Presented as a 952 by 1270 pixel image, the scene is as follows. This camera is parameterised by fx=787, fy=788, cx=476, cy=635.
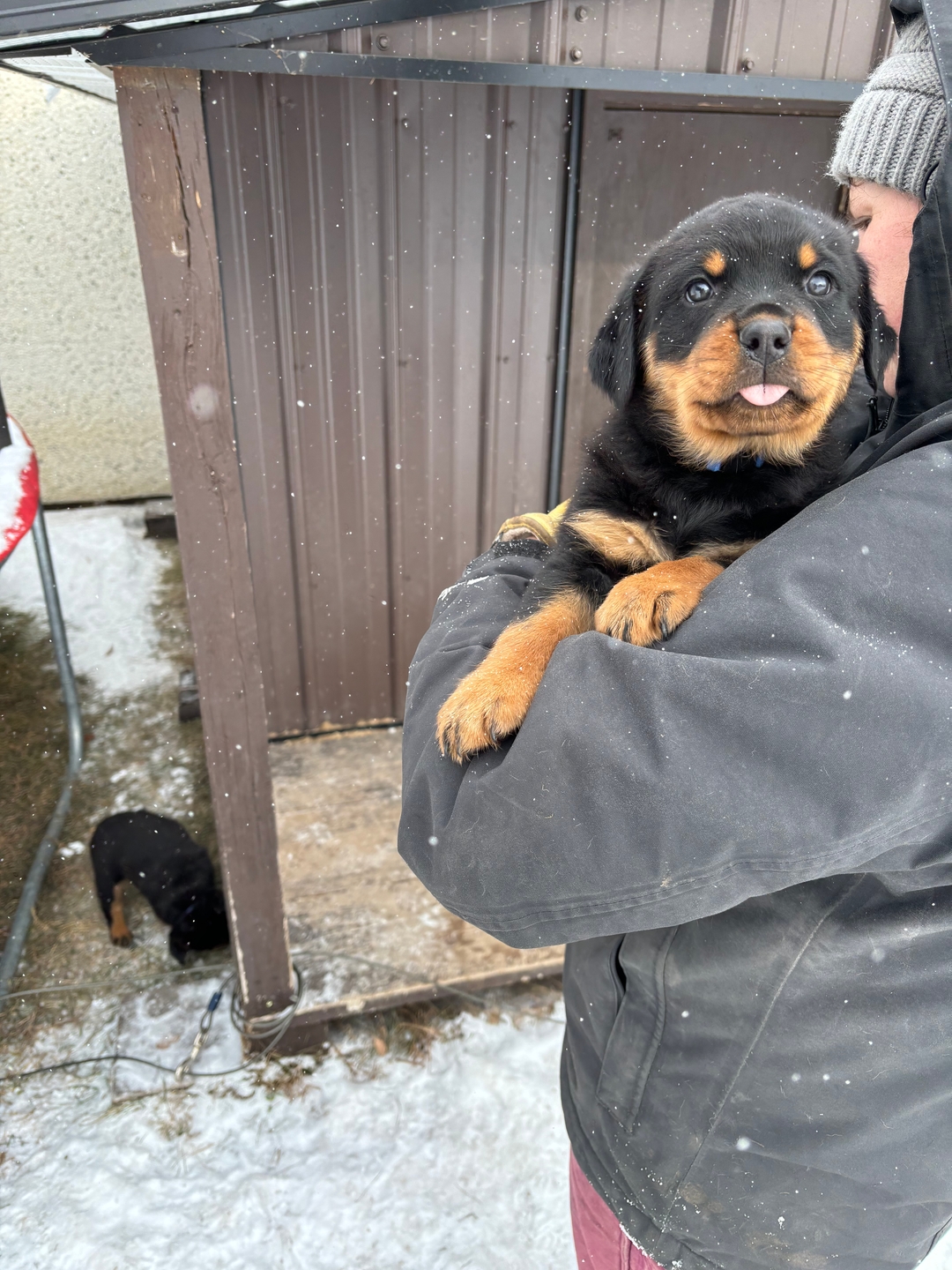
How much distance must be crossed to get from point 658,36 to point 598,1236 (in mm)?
2820

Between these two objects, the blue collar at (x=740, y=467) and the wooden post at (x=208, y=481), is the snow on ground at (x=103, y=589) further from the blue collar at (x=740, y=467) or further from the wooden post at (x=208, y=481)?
the blue collar at (x=740, y=467)

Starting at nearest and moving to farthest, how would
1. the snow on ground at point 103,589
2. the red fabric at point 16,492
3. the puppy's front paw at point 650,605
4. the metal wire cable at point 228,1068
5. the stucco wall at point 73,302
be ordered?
the puppy's front paw at point 650,605
the metal wire cable at point 228,1068
the red fabric at point 16,492
the snow on ground at point 103,589
the stucco wall at point 73,302

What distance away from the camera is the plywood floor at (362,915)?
9.65 ft

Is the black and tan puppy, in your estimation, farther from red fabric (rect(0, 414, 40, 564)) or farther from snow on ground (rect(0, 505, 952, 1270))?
red fabric (rect(0, 414, 40, 564))

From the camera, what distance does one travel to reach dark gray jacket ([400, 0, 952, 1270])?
861mm

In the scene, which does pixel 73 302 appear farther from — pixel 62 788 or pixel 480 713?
pixel 480 713

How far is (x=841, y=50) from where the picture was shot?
2557 millimetres

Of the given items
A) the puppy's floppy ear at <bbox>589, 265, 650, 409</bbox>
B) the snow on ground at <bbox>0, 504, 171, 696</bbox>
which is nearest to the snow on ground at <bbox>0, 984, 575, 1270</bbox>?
the puppy's floppy ear at <bbox>589, 265, 650, 409</bbox>

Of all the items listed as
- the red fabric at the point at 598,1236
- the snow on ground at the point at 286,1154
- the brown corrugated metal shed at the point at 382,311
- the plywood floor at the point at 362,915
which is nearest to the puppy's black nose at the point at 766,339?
the brown corrugated metal shed at the point at 382,311

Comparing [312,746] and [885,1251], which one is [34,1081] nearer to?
[312,746]

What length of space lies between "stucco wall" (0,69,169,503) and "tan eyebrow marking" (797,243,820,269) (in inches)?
240

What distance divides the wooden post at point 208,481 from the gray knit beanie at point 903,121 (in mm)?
1377

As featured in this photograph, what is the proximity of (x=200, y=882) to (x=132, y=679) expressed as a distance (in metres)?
2.38

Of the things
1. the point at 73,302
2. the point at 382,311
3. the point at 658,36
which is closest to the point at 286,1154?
the point at 382,311
